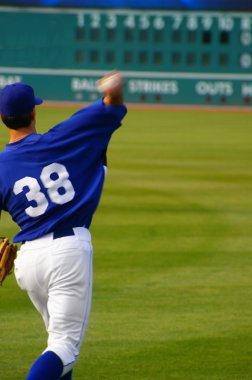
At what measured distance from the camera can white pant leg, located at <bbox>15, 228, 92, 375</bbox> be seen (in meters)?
4.71

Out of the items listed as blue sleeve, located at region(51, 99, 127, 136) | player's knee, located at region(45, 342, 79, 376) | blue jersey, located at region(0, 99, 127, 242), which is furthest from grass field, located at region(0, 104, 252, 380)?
blue sleeve, located at region(51, 99, 127, 136)

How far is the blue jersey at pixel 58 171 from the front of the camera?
486cm

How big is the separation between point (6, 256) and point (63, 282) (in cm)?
46

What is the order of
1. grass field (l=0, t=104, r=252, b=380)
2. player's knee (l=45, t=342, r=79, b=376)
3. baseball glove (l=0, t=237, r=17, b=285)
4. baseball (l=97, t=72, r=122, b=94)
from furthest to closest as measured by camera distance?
grass field (l=0, t=104, r=252, b=380), baseball glove (l=0, t=237, r=17, b=285), baseball (l=97, t=72, r=122, b=94), player's knee (l=45, t=342, r=79, b=376)

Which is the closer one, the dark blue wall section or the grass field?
the grass field

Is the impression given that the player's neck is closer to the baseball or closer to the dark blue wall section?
the baseball

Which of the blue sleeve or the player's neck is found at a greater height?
the blue sleeve

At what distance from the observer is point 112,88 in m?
4.78

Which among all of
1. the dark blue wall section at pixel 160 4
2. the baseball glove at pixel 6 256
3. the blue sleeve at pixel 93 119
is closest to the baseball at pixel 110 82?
the blue sleeve at pixel 93 119

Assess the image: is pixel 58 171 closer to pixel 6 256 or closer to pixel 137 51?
pixel 6 256

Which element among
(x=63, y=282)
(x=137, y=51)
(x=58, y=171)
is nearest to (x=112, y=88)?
(x=58, y=171)

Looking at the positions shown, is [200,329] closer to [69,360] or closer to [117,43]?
[69,360]

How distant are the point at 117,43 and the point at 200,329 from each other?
1036 inches

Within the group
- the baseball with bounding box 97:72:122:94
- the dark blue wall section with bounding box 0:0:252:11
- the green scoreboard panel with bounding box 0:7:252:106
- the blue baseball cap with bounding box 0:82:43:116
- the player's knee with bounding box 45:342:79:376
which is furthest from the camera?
the dark blue wall section with bounding box 0:0:252:11
